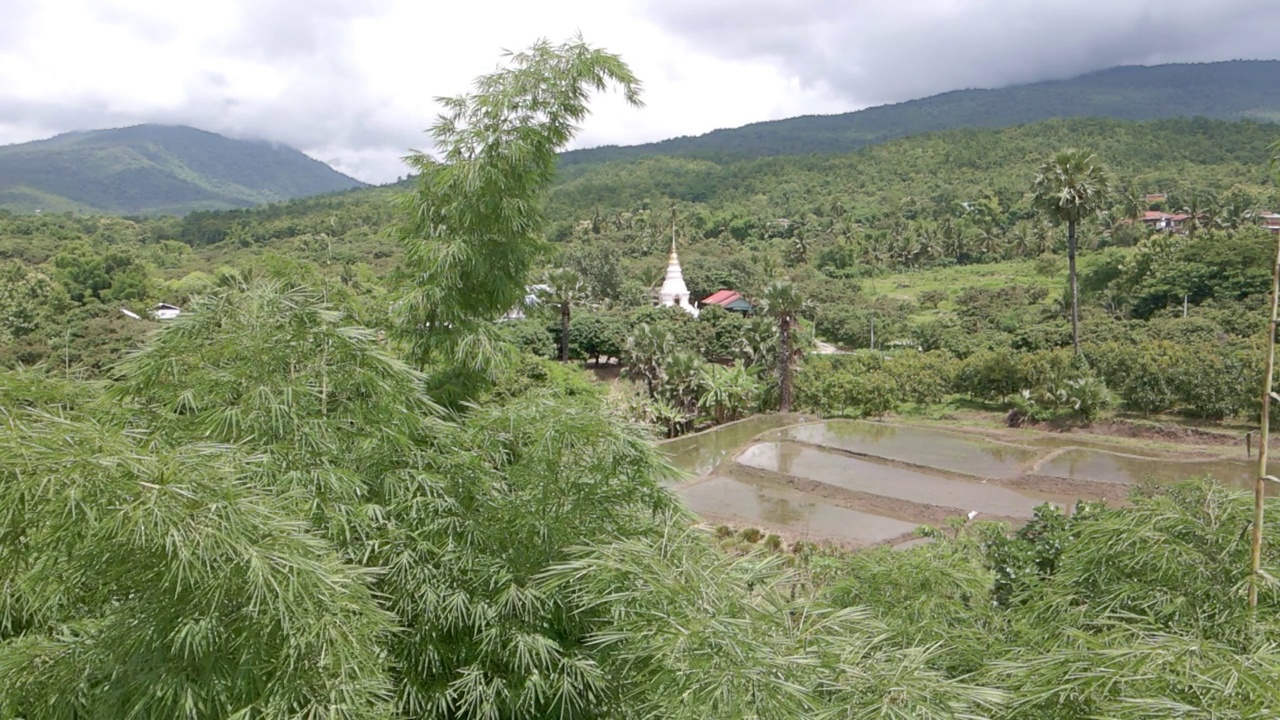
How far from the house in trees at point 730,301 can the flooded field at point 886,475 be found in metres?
15.4

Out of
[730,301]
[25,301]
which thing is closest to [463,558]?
[25,301]

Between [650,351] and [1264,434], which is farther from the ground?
[1264,434]

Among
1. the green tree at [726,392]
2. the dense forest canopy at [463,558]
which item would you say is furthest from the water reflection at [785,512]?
the dense forest canopy at [463,558]

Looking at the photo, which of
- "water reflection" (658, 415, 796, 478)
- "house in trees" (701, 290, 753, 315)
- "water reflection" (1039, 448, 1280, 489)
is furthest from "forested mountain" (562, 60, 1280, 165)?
"water reflection" (1039, 448, 1280, 489)

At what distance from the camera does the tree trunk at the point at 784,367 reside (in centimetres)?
1891

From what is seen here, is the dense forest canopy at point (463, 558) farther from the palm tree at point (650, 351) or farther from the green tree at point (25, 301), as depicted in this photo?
the green tree at point (25, 301)

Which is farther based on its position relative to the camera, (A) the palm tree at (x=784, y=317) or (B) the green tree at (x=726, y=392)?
(B) the green tree at (x=726, y=392)

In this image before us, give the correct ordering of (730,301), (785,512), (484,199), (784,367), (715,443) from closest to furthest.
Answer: (484,199), (785,512), (715,443), (784,367), (730,301)

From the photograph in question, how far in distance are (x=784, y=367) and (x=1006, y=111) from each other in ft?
612

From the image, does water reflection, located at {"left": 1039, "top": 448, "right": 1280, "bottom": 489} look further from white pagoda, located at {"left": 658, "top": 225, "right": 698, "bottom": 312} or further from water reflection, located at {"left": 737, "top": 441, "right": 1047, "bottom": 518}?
white pagoda, located at {"left": 658, "top": 225, "right": 698, "bottom": 312}

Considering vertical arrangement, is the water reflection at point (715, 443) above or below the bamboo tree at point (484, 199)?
below

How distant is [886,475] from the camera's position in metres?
14.7

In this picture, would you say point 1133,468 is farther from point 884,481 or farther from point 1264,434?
point 1264,434

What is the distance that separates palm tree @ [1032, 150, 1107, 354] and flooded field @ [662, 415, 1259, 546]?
17.4ft
